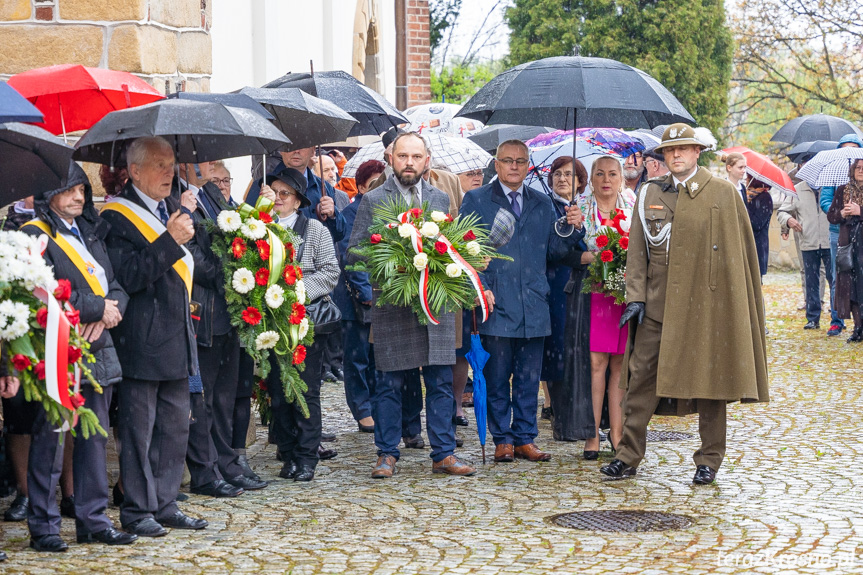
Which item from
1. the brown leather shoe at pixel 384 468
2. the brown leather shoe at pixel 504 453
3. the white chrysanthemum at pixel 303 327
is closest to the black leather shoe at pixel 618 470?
the brown leather shoe at pixel 504 453

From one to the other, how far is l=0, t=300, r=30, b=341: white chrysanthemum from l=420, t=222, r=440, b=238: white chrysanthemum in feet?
9.39

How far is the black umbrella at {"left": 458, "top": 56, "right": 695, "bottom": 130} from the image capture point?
7992 millimetres

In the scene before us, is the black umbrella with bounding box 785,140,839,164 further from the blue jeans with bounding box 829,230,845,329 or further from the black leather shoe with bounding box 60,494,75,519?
the black leather shoe with bounding box 60,494,75,519

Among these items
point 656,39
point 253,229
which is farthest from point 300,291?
point 656,39

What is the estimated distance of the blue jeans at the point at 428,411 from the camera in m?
7.92

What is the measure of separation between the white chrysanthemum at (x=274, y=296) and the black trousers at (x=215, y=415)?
355 mm

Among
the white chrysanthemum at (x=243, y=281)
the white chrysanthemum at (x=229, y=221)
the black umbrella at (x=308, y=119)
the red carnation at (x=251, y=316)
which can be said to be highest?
the black umbrella at (x=308, y=119)

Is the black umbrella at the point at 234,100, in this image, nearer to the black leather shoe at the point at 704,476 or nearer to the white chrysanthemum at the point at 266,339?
the white chrysanthemum at the point at 266,339

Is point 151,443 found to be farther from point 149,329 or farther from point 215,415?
point 215,415

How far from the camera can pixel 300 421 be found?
310 inches

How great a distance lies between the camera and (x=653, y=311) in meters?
7.70

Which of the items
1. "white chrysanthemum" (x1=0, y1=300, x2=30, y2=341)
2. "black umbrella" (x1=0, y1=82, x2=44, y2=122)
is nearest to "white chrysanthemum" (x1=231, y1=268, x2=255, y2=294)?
"white chrysanthemum" (x1=0, y1=300, x2=30, y2=341)

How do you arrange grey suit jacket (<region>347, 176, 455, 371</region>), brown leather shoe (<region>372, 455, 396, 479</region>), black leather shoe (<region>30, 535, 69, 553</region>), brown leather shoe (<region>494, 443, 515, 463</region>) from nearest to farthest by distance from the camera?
1. black leather shoe (<region>30, 535, 69, 553</region>)
2. brown leather shoe (<region>372, 455, 396, 479</region>)
3. grey suit jacket (<region>347, 176, 455, 371</region>)
4. brown leather shoe (<region>494, 443, 515, 463</region>)

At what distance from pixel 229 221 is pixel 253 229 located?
0.14 meters
